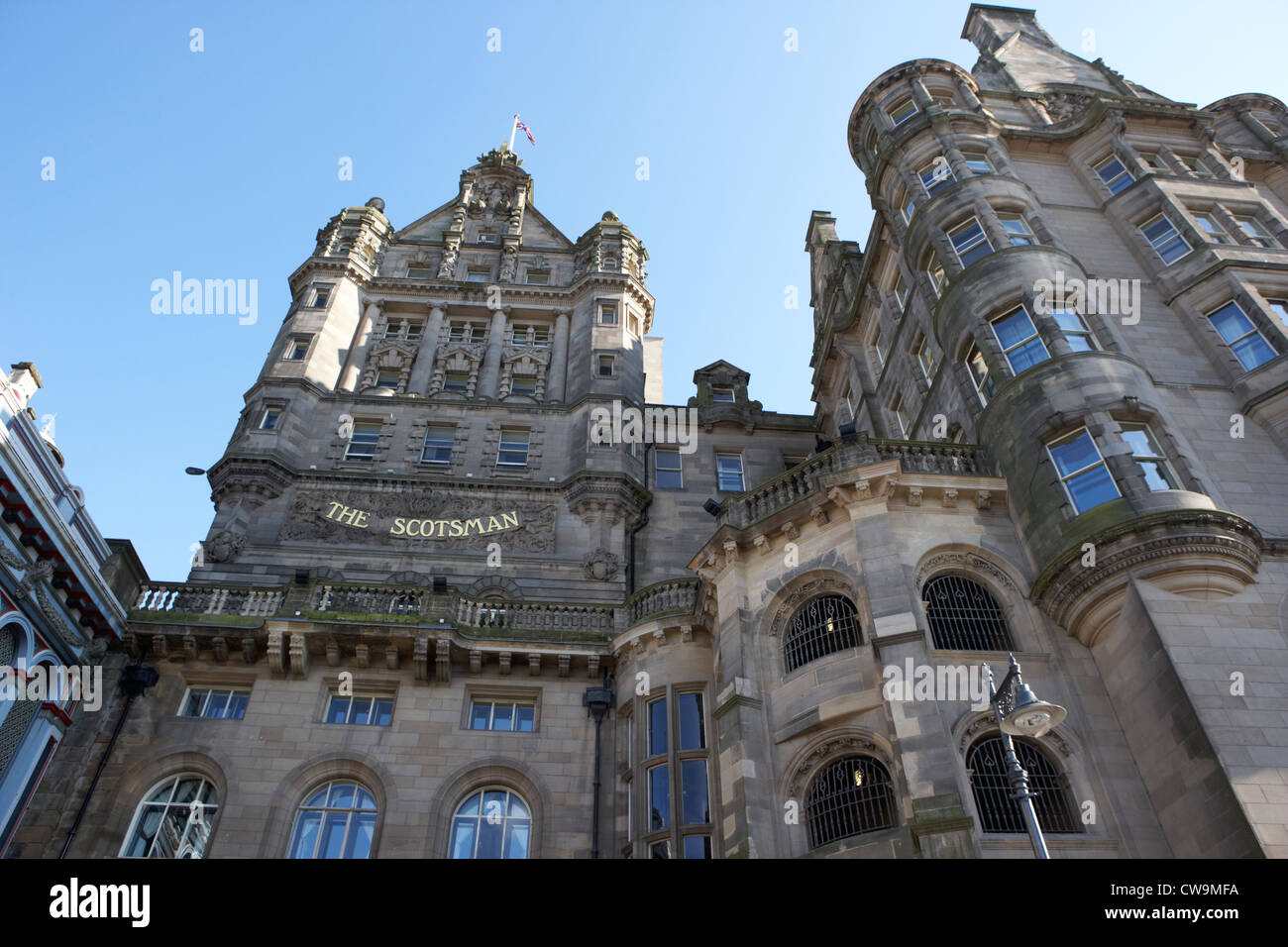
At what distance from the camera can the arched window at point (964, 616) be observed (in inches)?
728

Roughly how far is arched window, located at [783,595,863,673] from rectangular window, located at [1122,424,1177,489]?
6755mm

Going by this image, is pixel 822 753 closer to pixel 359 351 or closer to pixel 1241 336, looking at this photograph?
pixel 1241 336

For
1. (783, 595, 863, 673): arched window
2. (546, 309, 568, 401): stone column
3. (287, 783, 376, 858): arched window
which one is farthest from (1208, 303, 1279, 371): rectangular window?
(287, 783, 376, 858): arched window

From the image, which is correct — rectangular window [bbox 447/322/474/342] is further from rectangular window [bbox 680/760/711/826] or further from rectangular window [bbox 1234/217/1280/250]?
rectangular window [bbox 1234/217/1280/250]

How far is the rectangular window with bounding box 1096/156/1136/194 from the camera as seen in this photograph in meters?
30.1

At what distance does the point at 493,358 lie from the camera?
36656mm

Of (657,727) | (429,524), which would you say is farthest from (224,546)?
(657,727)

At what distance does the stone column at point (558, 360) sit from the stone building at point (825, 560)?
18cm

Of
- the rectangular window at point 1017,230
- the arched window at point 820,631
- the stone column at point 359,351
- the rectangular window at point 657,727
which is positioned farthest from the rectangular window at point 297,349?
the rectangular window at point 1017,230

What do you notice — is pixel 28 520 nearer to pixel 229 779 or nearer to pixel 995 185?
pixel 229 779

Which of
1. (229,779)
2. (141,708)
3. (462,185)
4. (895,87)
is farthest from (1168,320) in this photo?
(462,185)

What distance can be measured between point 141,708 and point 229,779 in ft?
10.9

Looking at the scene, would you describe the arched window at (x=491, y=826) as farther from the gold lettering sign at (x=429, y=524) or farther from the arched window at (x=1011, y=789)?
the arched window at (x=1011, y=789)

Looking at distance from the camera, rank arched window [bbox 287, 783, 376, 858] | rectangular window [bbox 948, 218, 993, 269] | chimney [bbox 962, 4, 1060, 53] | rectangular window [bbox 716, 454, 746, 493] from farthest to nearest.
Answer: chimney [bbox 962, 4, 1060, 53]
rectangular window [bbox 716, 454, 746, 493]
rectangular window [bbox 948, 218, 993, 269]
arched window [bbox 287, 783, 376, 858]
